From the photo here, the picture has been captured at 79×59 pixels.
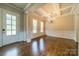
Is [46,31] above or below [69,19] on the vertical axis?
below

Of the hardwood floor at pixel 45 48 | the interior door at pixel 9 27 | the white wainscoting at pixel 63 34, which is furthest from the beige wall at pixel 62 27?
the interior door at pixel 9 27

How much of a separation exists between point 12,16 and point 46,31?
77cm

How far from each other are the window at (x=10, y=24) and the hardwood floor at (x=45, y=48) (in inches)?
10.3

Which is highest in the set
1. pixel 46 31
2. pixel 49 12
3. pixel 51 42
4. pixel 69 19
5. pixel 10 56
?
pixel 49 12

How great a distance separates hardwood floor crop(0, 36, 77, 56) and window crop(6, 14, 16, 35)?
0.26 m

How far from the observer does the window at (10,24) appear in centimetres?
176

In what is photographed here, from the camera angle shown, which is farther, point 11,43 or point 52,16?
point 52,16

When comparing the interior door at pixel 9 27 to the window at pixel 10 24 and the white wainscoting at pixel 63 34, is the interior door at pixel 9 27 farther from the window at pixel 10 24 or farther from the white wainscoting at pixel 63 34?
the white wainscoting at pixel 63 34

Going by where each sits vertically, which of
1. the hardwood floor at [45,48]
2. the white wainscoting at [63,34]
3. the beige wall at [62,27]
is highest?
the beige wall at [62,27]

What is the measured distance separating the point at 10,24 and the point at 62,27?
108cm

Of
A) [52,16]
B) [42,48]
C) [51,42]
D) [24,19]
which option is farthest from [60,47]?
[24,19]

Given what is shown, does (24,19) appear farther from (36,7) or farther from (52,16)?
(52,16)

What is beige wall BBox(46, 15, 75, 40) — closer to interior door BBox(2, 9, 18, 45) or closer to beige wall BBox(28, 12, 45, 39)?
beige wall BBox(28, 12, 45, 39)

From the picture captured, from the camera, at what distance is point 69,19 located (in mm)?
1848
